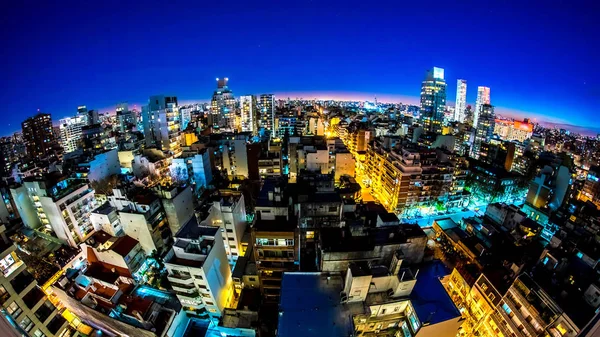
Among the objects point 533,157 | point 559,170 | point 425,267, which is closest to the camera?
point 425,267

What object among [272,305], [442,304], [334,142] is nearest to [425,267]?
[442,304]

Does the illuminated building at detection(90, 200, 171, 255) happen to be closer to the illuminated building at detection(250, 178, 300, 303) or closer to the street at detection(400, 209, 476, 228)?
the illuminated building at detection(250, 178, 300, 303)

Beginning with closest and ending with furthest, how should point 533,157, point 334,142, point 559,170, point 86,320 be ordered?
point 86,320 < point 559,170 < point 334,142 < point 533,157

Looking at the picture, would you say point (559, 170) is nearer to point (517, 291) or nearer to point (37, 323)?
point (517, 291)

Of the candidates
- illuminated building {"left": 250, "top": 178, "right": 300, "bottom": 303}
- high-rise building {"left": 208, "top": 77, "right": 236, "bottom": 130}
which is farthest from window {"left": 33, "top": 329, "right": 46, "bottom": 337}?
high-rise building {"left": 208, "top": 77, "right": 236, "bottom": 130}

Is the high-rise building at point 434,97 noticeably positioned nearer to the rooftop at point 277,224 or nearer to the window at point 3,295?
the rooftop at point 277,224

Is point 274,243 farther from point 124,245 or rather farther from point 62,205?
point 62,205

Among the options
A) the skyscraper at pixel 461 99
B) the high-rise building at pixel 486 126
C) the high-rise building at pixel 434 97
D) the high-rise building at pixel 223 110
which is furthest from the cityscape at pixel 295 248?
the skyscraper at pixel 461 99
